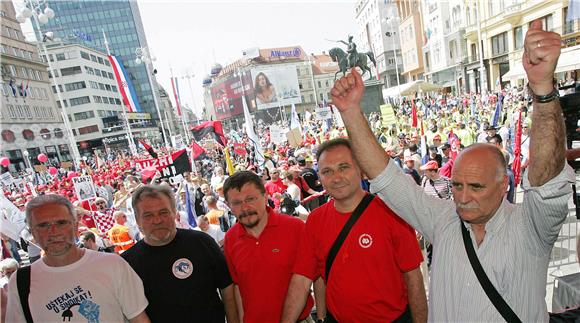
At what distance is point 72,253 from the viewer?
2.06 m

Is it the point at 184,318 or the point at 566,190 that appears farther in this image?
the point at 184,318

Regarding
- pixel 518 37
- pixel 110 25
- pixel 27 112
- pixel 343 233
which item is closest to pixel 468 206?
pixel 343 233

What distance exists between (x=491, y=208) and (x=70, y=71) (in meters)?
80.9

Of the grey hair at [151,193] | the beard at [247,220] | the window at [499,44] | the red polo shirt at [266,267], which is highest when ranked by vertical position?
the window at [499,44]

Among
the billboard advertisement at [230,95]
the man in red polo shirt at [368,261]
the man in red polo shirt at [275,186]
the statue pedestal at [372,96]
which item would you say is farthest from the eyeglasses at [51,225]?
the billboard advertisement at [230,95]

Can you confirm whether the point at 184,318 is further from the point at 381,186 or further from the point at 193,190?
the point at 193,190

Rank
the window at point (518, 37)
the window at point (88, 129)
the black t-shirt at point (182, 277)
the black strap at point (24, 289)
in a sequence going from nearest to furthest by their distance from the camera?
the black strap at point (24, 289)
the black t-shirt at point (182, 277)
the window at point (518, 37)
the window at point (88, 129)

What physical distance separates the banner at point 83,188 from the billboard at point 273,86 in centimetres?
7534

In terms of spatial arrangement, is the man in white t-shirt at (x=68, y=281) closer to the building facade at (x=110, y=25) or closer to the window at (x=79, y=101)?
the window at (x=79, y=101)

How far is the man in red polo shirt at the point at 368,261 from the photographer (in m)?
1.96

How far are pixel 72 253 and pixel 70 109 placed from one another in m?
79.3

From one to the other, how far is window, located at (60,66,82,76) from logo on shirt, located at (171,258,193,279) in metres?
78.7

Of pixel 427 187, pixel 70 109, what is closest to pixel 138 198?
pixel 427 187

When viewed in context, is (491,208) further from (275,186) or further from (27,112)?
(27,112)
